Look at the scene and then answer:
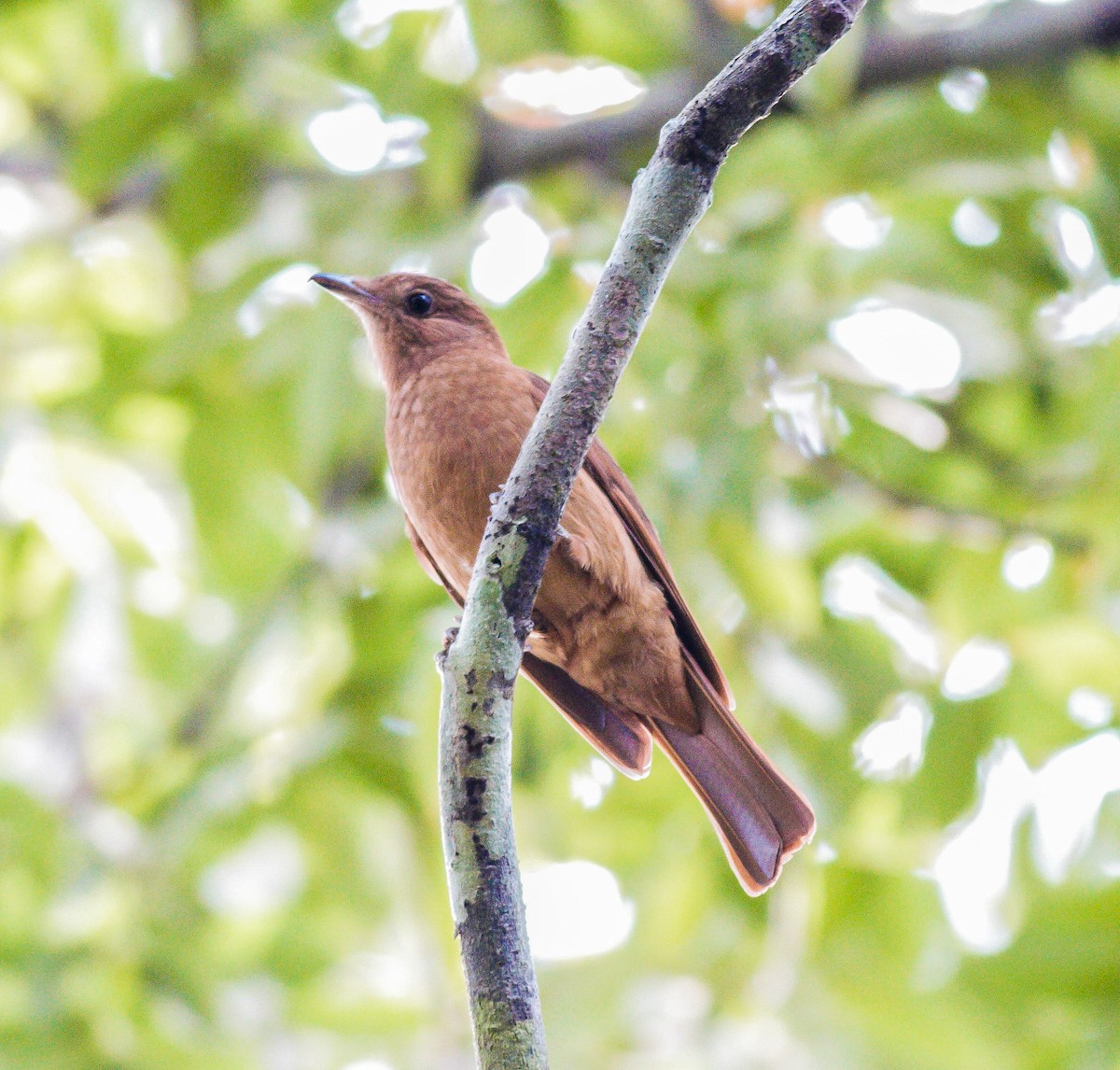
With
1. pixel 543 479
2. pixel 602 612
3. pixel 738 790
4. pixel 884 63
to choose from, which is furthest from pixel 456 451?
pixel 884 63

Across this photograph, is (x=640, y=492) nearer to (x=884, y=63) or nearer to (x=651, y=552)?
(x=651, y=552)

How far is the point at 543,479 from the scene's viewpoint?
6.66 ft

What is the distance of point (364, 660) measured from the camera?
15.7ft

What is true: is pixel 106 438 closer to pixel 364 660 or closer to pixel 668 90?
Result: pixel 364 660

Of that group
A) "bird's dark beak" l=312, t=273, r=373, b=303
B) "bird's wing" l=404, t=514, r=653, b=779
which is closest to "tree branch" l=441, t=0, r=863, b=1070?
"bird's wing" l=404, t=514, r=653, b=779

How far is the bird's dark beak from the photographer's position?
163 inches

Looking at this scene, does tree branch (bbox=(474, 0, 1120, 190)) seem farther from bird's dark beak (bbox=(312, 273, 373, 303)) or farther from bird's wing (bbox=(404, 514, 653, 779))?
bird's wing (bbox=(404, 514, 653, 779))

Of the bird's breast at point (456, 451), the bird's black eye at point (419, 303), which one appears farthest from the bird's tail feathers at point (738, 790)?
the bird's black eye at point (419, 303)

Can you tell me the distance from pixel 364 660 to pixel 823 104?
2282 millimetres

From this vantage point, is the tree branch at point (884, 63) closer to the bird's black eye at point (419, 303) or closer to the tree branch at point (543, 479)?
the bird's black eye at point (419, 303)

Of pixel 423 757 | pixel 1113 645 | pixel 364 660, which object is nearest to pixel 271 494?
pixel 364 660

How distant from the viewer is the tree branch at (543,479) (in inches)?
75.7

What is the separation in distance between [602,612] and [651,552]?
22 centimetres

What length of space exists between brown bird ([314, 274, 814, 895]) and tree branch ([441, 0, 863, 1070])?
3.34 ft
